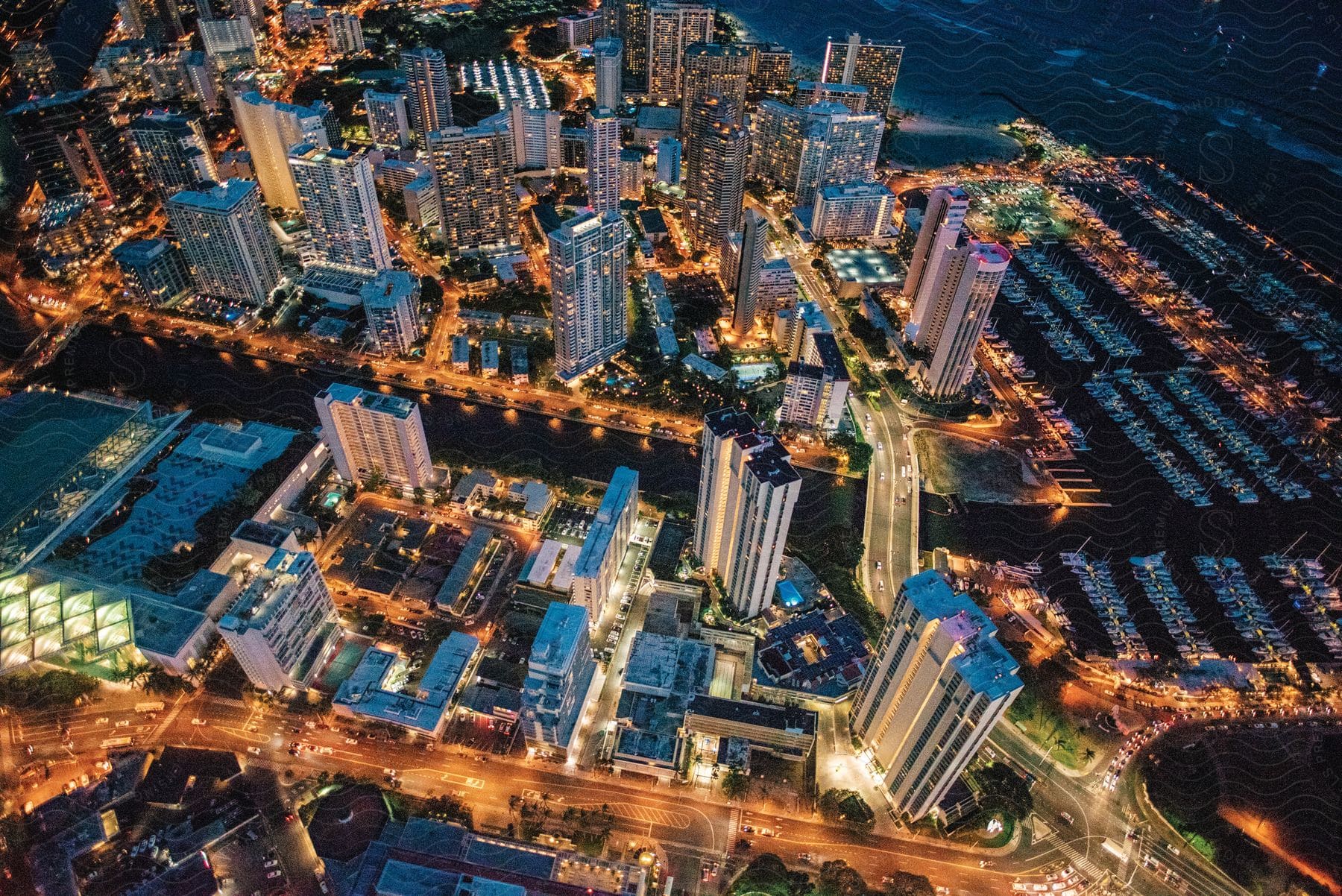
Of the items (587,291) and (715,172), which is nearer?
(587,291)

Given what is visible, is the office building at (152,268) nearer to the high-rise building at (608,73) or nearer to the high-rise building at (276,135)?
the high-rise building at (276,135)

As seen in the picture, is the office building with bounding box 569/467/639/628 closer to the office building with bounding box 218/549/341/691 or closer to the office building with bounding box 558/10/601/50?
the office building with bounding box 218/549/341/691

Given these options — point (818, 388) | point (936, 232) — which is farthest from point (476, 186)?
point (936, 232)

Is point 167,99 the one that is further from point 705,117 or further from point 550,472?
point 550,472

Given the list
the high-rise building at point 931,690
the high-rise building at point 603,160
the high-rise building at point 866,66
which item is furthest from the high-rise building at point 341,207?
the high-rise building at point 866,66

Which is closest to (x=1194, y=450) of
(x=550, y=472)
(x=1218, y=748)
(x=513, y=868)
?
(x=1218, y=748)

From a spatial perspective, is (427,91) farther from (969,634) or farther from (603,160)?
(969,634)
